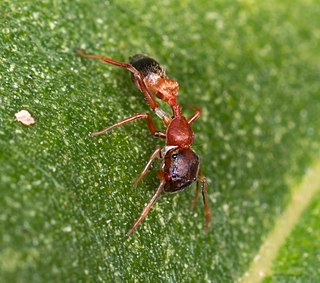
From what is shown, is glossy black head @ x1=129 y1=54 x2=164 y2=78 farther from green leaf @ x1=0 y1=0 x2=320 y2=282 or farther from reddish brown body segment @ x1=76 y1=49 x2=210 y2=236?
green leaf @ x1=0 y1=0 x2=320 y2=282

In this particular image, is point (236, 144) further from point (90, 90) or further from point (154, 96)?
point (90, 90)

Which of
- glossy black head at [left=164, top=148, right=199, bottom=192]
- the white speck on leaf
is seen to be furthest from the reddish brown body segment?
the white speck on leaf

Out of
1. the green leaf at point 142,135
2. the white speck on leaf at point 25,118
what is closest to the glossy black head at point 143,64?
the green leaf at point 142,135

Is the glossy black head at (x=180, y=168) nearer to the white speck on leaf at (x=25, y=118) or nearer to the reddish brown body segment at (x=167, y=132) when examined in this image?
the reddish brown body segment at (x=167, y=132)

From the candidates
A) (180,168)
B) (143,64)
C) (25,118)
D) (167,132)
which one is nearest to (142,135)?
(167,132)

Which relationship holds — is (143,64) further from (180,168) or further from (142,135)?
(180,168)

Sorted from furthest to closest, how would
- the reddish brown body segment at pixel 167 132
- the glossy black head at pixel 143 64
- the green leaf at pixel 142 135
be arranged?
the glossy black head at pixel 143 64
the reddish brown body segment at pixel 167 132
the green leaf at pixel 142 135

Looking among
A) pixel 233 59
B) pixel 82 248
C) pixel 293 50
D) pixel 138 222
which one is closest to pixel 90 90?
pixel 138 222
